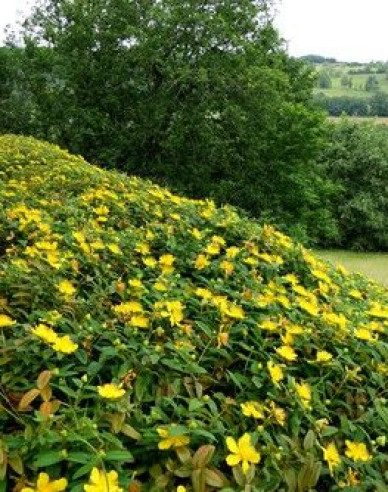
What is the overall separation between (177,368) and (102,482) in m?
0.42

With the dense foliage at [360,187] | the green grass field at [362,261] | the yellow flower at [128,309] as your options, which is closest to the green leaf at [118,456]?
the yellow flower at [128,309]

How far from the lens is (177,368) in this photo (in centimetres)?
142

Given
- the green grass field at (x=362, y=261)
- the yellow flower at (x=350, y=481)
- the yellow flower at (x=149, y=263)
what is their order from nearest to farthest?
the yellow flower at (x=350, y=481) → the yellow flower at (x=149, y=263) → the green grass field at (x=362, y=261)

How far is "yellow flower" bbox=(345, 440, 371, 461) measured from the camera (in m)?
1.36

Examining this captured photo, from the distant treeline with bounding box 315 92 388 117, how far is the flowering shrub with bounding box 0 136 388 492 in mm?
46252

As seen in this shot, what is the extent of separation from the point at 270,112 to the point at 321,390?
13.8 m

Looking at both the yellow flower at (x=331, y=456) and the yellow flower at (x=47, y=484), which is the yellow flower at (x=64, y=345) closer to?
the yellow flower at (x=47, y=484)

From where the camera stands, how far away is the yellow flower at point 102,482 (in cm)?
103

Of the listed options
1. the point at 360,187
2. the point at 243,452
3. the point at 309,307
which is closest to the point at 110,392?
the point at 243,452

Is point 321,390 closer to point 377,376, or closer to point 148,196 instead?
point 377,376

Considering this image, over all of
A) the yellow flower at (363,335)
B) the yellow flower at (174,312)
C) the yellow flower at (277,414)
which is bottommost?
the yellow flower at (277,414)

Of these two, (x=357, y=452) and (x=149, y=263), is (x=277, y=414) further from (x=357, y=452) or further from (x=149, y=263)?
(x=149, y=263)

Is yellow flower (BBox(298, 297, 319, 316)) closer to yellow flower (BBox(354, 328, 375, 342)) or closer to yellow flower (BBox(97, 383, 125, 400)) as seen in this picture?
yellow flower (BBox(354, 328, 375, 342))

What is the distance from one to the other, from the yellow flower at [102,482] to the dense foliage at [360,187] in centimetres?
2053
